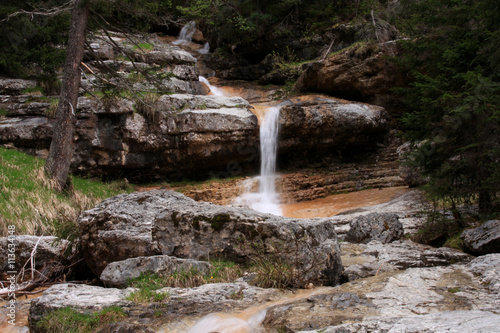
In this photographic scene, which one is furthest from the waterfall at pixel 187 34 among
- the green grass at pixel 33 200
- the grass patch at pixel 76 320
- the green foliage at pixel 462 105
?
the grass patch at pixel 76 320

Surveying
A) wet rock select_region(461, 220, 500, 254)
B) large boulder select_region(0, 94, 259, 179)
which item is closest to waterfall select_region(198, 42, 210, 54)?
large boulder select_region(0, 94, 259, 179)

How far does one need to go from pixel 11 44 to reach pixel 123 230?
12.9 m

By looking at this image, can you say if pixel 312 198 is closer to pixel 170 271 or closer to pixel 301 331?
pixel 170 271

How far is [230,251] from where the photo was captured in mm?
5832

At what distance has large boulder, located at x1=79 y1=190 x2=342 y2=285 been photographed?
5.70 meters

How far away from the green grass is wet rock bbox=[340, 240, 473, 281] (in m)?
5.43

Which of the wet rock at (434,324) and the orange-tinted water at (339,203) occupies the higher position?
the wet rock at (434,324)

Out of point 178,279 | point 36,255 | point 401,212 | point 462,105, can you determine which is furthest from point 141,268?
point 401,212

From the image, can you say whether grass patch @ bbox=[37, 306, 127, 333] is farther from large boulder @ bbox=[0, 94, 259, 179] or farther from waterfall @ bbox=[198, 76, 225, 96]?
waterfall @ bbox=[198, 76, 225, 96]

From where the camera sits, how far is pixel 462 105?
6.80 m

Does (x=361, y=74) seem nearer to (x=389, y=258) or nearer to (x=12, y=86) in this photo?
(x=389, y=258)

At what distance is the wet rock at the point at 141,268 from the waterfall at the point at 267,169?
327 inches

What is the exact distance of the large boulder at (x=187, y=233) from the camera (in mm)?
5699

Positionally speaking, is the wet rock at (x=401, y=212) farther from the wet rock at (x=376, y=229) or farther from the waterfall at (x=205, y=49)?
the waterfall at (x=205, y=49)
